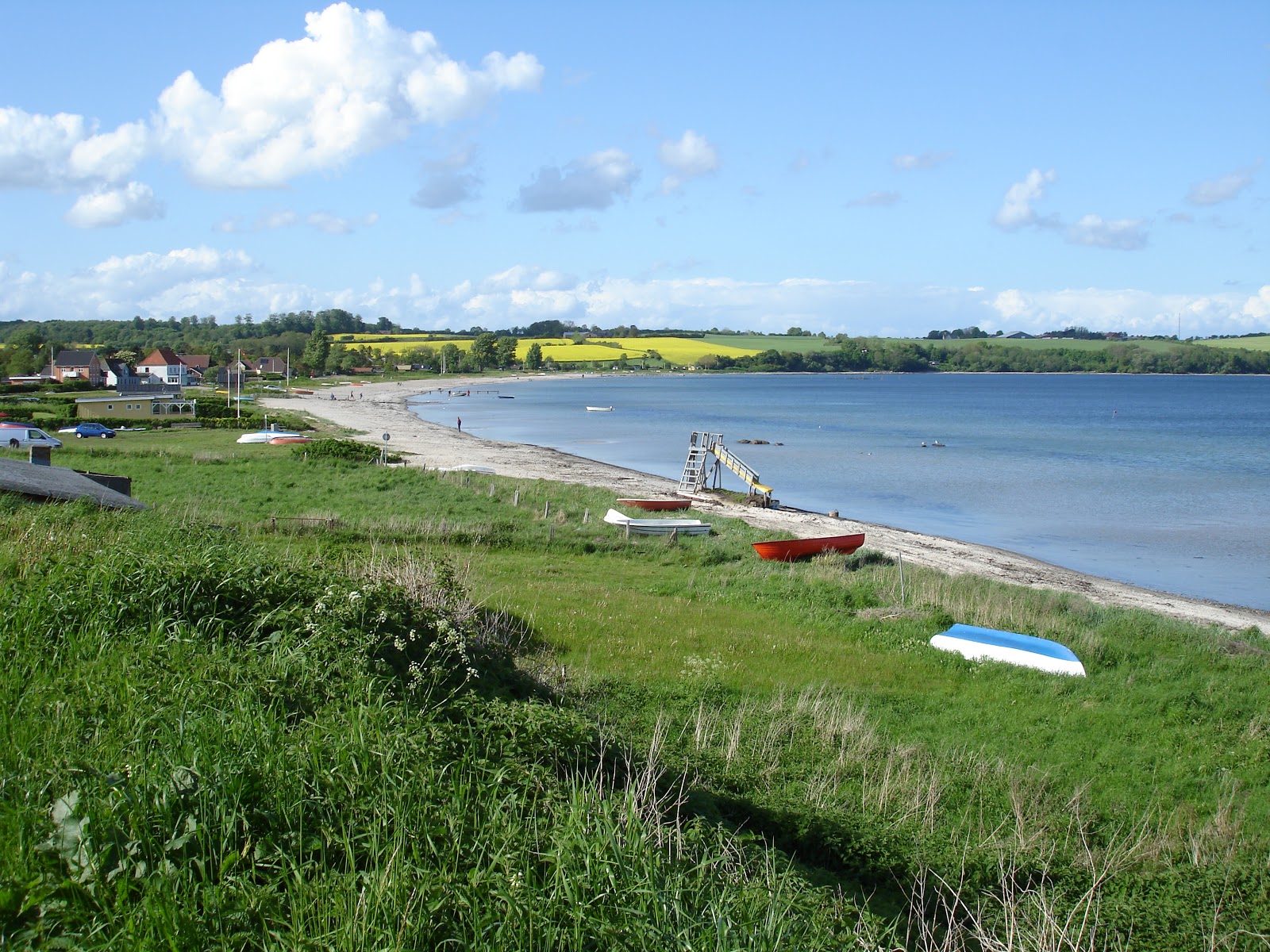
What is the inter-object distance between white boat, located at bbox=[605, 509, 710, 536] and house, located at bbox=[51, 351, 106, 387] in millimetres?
97741

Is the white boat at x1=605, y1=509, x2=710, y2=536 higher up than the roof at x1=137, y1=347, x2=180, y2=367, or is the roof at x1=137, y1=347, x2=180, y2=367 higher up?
the roof at x1=137, y1=347, x2=180, y2=367

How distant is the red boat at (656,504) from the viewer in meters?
35.3

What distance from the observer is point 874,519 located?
137 feet

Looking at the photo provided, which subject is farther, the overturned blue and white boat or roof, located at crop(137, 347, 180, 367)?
roof, located at crop(137, 347, 180, 367)

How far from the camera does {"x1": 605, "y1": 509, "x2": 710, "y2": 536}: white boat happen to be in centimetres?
2875

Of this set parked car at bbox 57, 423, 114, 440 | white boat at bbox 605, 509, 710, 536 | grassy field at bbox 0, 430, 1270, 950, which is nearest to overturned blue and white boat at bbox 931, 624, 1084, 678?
grassy field at bbox 0, 430, 1270, 950

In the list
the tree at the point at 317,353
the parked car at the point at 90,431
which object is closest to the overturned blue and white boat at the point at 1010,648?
the parked car at the point at 90,431

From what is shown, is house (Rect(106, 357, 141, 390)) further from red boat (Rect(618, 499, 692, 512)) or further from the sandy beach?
red boat (Rect(618, 499, 692, 512))

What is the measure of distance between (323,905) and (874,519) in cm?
3926

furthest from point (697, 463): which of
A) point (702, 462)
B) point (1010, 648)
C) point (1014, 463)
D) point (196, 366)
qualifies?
point (196, 366)

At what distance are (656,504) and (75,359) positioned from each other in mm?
104161

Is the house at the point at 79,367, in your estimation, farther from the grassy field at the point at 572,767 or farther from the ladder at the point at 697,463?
the grassy field at the point at 572,767

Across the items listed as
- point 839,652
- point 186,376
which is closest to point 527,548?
point 839,652

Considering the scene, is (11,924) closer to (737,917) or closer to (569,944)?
(569,944)
